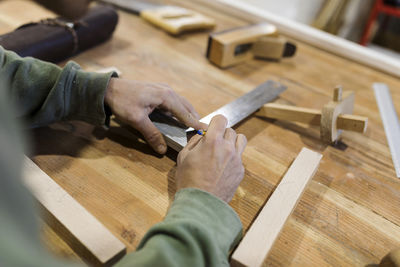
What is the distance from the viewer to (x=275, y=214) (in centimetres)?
71

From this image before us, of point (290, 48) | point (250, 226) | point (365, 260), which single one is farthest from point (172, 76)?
point (365, 260)

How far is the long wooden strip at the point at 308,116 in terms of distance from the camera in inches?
36.9

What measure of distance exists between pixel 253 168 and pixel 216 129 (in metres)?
0.19

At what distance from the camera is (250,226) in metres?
0.73

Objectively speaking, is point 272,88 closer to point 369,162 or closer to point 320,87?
point 320,87

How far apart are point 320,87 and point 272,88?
0.25 meters

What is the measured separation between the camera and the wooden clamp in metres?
0.94

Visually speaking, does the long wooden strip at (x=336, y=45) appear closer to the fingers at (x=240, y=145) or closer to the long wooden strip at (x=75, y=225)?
the fingers at (x=240, y=145)

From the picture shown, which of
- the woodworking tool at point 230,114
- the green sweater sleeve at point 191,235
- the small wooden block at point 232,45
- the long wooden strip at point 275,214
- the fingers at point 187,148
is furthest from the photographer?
the small wooden block at point 232,45

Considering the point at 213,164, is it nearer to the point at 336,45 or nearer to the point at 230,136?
the point at 230,136

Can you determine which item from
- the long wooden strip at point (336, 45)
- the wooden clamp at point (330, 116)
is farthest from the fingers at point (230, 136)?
the long wooden strip at point (336, 45)

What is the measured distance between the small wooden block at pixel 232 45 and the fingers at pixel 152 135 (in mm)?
587

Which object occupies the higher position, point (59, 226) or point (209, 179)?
point (209, 179)

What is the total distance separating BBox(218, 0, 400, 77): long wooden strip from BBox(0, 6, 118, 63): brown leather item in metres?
0.82
